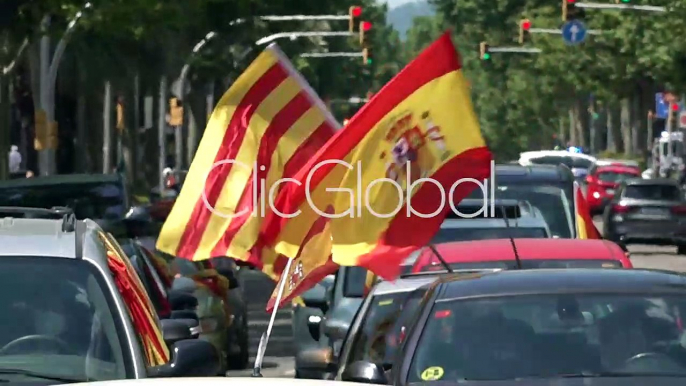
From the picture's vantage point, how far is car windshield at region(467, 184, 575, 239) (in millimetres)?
16750

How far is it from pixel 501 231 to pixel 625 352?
6490mm

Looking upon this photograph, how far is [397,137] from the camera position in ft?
35.6

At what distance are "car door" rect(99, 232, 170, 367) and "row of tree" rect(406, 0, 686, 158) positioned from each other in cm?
1419

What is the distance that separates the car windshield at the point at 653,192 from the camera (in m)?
37.2

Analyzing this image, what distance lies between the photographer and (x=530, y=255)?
11383 mm

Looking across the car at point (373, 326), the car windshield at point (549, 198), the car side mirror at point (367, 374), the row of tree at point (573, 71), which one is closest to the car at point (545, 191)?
the car windshield at point (549, 198)

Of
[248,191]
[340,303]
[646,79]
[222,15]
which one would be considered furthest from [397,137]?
[646,79]

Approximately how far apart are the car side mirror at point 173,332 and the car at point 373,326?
75 centimetres

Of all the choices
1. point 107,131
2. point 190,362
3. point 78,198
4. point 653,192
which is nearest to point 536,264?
point 190,362

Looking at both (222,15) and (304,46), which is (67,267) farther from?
(304,46)

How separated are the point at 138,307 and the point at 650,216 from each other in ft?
97.9

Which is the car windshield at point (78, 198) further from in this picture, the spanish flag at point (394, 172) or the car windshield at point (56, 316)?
the car windshield at point (56, 316)

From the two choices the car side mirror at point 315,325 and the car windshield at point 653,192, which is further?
the car windshield at point 653,192

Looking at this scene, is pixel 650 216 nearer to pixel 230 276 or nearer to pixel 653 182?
pixel 653 182
